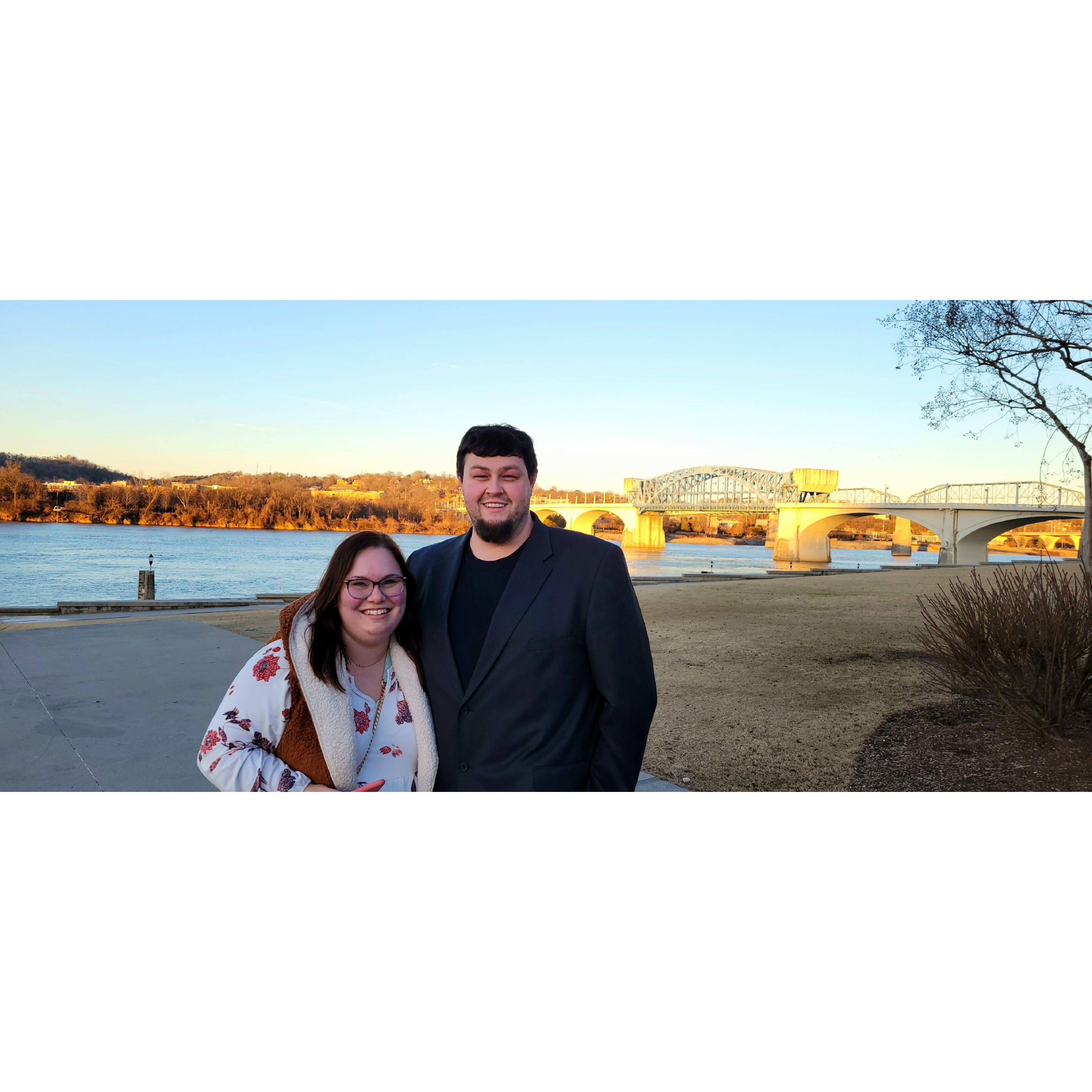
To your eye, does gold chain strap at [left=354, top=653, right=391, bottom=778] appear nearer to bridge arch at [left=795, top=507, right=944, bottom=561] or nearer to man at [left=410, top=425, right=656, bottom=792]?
man at [left=410, top=425, right=656, bottom=792]

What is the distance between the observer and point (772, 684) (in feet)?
22.7

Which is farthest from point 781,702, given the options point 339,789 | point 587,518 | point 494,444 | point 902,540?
point 902,540

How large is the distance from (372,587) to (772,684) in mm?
5730

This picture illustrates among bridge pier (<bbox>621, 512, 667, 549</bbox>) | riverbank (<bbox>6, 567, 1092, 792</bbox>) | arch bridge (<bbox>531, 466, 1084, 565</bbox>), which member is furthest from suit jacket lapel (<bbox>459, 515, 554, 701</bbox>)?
bridge pier (<bbox>621, 512, 667, 549</bbox>)

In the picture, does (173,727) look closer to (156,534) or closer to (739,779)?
(739,779)

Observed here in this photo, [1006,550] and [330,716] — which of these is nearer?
[330,716]

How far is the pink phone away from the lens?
1.81m

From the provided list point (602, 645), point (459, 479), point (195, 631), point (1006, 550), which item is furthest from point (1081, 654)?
point (1006, 550)

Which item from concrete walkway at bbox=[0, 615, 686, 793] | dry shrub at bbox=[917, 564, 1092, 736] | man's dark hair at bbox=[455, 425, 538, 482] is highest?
man's dark hair at bbox=[455, 425, 538, 482]

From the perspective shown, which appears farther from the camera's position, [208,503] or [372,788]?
[208,503]

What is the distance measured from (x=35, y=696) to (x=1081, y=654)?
23.1 ft

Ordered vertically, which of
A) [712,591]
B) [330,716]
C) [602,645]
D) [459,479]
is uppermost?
[459,479]

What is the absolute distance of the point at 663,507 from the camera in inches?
1852

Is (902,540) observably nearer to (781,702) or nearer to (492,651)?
(781,702)
